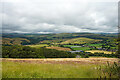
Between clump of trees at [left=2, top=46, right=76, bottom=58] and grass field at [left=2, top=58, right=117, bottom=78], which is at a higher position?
grass field at [left=2, top=58, right=117, bottom=78]

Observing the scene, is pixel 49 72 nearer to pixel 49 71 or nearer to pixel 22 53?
pixel 49 71

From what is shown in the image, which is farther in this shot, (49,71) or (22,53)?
(22,53)

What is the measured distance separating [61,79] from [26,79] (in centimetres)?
236

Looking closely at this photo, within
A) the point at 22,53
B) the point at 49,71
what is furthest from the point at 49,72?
the point at 22,53

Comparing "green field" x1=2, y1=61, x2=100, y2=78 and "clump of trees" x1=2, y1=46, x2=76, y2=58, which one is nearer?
"green field" x1=2, y1=61, x2=100, y2=78

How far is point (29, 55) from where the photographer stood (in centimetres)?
6888

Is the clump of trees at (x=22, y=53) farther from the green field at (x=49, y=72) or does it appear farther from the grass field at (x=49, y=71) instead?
the green field at (x=49, y=72)

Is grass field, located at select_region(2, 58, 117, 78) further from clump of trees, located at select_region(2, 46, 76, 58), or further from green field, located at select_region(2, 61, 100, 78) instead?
clump of trees, located at select_region(2, 46, 76, 58)

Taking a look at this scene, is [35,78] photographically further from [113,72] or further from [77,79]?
[113,72]

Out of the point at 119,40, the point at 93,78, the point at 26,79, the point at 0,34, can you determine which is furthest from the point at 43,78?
the point at 119,40

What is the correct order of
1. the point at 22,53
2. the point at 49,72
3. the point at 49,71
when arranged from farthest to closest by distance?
the point at 22,53 → the point at 49,71 → the point at 49,72

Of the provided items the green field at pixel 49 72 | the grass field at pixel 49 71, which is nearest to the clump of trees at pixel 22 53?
the grass field at pixel 49 71

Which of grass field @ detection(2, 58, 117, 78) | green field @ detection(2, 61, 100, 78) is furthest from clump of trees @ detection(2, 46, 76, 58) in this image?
green field @ detection(2, 61, 100, 78)

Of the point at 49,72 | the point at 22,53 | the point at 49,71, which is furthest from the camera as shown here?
the point at 22,53
